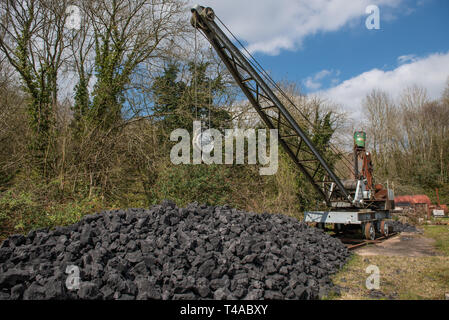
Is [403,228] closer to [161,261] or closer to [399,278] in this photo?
[399,278]

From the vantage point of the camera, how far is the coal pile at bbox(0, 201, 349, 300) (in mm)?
3797

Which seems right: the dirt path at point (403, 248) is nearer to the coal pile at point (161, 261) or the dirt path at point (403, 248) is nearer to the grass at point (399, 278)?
the grass at point (399, 278)

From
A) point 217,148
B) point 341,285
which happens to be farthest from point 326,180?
point 341,285

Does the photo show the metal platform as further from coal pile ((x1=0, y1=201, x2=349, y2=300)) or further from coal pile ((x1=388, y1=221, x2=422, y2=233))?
coal pile ((x1=388, y1=221, x2=422, y2=233))

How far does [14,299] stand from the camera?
3.55 meters

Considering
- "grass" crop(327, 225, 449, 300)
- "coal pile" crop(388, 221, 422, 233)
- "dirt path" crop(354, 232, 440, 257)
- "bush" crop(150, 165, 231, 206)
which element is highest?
"bush" crop(150, 165, 231, 206)

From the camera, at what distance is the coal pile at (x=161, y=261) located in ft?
12.5

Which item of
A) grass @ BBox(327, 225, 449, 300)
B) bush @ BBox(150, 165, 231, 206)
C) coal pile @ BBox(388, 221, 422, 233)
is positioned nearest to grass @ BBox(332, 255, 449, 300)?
grass @ BBox(327, 225, 449, 300)

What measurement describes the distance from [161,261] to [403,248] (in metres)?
7.21

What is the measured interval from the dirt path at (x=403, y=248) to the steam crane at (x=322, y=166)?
0.67 m

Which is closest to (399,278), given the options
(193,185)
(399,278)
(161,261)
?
(399,278)

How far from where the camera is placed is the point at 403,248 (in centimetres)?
858

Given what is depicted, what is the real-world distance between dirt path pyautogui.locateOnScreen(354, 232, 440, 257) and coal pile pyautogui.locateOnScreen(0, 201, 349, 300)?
7.27ft

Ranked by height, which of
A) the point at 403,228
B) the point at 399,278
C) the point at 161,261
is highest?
the point at 161,261
